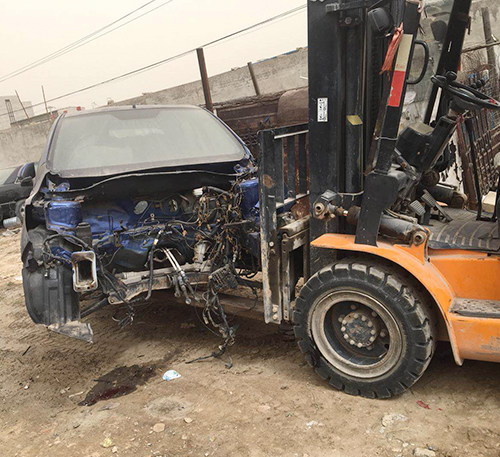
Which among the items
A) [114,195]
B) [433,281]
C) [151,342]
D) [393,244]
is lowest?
[151,342]

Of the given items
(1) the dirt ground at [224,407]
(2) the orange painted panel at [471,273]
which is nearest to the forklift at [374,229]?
(2) the orange painted panel at [471,273]

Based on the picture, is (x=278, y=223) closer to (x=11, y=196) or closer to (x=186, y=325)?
(x=186, y=325)

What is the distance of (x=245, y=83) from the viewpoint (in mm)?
16688

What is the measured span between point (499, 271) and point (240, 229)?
1951mm

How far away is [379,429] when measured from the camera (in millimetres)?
2617

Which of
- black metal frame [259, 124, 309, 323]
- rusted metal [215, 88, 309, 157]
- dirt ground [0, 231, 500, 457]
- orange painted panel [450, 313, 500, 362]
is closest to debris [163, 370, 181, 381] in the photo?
dirt ground [0, 231, 500, 457]

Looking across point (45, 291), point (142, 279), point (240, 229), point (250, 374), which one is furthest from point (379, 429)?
point (45, 291)

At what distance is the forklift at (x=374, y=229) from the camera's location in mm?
2709

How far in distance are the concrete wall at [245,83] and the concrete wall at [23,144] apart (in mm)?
6266

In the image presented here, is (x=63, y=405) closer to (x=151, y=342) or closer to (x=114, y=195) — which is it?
(x=151, y=342)

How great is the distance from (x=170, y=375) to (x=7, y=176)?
981 centimetres

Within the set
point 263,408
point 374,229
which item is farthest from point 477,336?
point 263,408

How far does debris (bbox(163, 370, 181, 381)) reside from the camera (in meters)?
3.45

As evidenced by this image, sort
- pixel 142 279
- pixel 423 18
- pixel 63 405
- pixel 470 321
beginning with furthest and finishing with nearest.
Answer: pixel 142 279 < pixel 63 405 < pixel 423 18 < pixel 470 321
